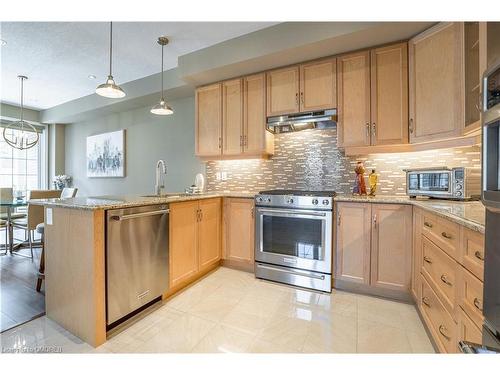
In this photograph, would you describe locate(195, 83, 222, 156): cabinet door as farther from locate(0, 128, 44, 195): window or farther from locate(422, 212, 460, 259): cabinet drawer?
locate(0, 128, 44, 195): window

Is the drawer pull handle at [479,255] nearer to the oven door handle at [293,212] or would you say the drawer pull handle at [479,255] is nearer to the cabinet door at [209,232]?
the oven door handle at [293,212]

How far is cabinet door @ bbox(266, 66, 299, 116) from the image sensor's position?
2605 millimetres

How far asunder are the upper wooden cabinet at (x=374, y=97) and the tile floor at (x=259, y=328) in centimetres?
157

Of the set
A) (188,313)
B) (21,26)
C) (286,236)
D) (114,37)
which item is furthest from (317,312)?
(21,26)

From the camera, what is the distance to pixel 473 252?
103cm

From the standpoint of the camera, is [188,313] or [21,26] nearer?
[188,313]

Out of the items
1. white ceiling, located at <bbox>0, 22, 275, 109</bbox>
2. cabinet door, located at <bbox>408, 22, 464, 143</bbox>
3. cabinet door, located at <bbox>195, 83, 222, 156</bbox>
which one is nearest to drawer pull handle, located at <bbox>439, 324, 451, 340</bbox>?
cabinet door, located at <bbox>408, 22, 464, 143</bbox>

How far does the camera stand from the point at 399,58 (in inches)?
86.0

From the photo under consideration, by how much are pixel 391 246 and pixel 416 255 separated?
21cm

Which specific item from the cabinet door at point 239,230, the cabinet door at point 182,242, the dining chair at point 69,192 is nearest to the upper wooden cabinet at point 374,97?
the cabinet door at point 239,230

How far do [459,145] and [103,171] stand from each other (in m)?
5.44

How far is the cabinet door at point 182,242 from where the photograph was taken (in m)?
2.13

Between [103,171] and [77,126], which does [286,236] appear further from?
[77,126]
